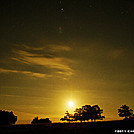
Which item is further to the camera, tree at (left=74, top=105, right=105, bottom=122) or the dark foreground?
tree at (left=74, top=105, right=105, bottom=122)

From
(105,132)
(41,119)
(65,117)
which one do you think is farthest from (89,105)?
(105,132)

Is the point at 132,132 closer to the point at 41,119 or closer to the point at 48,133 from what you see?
the point at 48,133

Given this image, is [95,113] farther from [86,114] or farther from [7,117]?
[7,117]

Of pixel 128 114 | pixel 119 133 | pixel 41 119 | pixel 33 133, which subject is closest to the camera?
pixel 119 133

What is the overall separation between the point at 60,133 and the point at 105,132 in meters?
5.34

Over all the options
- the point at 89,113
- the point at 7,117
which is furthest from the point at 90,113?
the point at 7,117

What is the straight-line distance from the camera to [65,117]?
10212cm

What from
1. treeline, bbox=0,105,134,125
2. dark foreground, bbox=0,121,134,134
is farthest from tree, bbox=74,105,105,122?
dark foreground, bbox=0,121,134,134

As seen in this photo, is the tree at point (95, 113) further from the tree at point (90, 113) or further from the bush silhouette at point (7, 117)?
the bush silhouette at point (7, 117)

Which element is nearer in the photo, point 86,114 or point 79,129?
point 79,129

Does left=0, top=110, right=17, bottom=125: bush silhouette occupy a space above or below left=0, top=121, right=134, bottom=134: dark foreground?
above

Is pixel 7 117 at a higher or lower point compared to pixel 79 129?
higher

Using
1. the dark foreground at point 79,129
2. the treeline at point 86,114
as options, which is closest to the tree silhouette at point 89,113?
the treeline at point 86,114

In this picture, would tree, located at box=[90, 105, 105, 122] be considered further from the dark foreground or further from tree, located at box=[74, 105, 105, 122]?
the dark foreground
